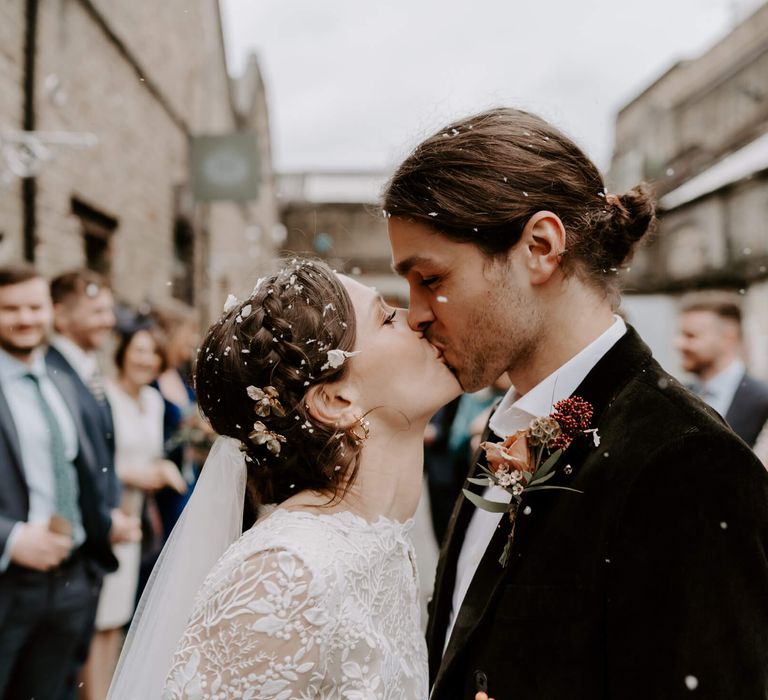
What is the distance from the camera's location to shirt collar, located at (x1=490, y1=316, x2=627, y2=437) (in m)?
1.91

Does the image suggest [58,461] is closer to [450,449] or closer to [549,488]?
[549,488]

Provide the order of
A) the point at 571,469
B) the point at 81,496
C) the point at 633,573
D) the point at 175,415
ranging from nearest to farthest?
the point at 633,573 < the point at 571,469 < the point at 81,496 < the point at 175,415

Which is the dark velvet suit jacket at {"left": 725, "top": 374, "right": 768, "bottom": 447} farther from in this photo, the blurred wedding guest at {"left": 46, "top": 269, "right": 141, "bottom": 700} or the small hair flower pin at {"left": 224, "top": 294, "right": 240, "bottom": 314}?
the blurred wedding guest at {"left": 46, "top": 269, "right": 141, "bottom": 700}

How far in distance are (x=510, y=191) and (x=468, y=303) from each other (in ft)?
0.98

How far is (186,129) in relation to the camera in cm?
1132

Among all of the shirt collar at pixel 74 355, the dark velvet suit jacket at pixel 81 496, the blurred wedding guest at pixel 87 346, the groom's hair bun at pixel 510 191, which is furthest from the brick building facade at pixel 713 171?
the groom's hair bun at pixel 510 191

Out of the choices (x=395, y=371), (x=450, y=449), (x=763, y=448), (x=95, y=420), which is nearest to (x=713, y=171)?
(x=450, y=449)

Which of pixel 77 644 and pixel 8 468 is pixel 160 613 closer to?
pixel 8 468

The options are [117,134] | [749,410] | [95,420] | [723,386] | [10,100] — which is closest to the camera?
[95,420]

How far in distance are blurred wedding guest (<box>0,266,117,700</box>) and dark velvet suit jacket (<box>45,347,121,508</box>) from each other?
0.05m

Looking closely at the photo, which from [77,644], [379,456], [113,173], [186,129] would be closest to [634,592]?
[379,456]

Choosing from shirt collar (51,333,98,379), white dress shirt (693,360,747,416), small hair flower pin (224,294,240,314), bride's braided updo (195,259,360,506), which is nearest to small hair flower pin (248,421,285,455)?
bride's braided updo (195,259,360,506)

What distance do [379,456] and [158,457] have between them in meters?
3.08

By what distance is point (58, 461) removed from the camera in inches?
134
